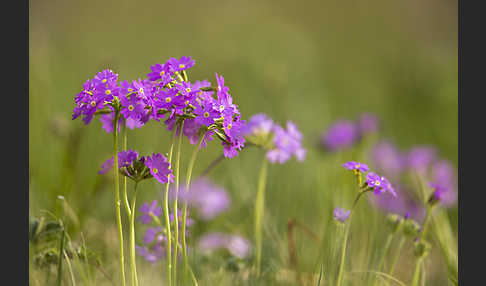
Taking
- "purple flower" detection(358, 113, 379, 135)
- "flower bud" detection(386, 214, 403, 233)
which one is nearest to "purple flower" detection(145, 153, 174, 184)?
"flower bud" detection(386, 214, 403, 233)

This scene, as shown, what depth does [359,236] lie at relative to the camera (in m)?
2.08

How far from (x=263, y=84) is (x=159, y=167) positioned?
2.97m

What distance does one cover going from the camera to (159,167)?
1.08 m

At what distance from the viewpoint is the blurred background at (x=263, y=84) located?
6.84 feet

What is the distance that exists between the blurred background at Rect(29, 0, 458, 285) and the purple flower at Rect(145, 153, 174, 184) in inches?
23.4

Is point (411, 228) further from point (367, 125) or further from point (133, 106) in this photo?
point (367, 125)

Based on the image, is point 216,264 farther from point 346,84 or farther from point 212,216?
point 346,84

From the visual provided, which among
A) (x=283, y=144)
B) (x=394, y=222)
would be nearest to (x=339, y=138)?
(x=283, y=144)

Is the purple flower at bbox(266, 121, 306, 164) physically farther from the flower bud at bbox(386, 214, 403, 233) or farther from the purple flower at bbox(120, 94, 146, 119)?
the purple flower at bbox(120, 94, 146, 119)

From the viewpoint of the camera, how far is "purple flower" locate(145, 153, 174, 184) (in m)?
1.07

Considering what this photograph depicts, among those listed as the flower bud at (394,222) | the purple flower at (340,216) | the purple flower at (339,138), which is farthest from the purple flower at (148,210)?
the purple flower at (339,138)

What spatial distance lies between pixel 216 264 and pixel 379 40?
19.8ft

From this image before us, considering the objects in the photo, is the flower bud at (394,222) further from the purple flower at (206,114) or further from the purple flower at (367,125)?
the purple flower at (367,125)

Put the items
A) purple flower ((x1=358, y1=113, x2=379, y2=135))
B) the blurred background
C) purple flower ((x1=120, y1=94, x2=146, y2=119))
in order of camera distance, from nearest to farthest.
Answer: purple flower ((x1=120, y1=94, x2=146, y2=119)) < the blurred background < purple flower ((x1=358, y1=113, x2=379, y2=135))
